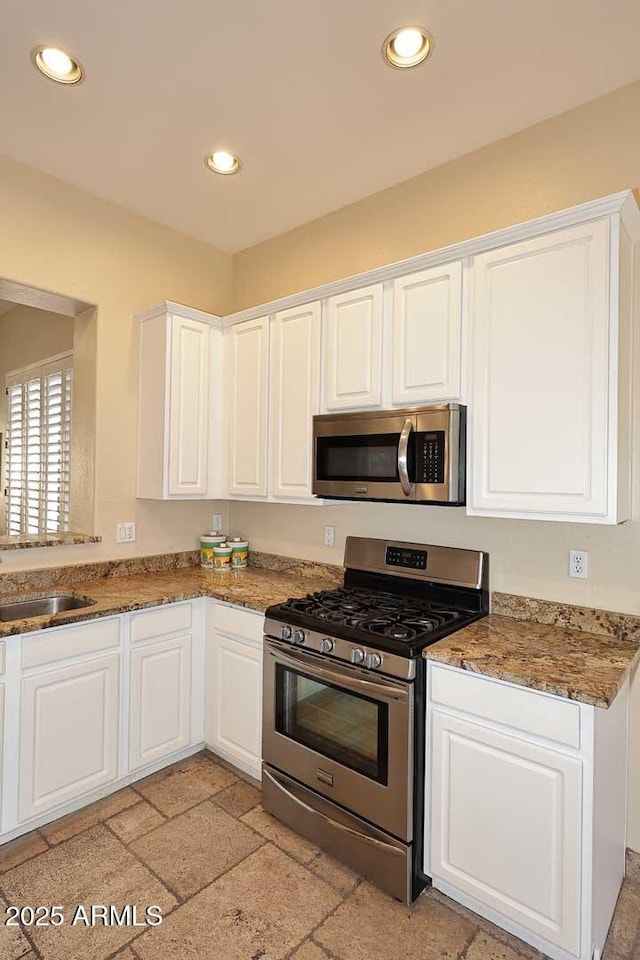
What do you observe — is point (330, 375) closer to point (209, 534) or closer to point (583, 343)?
point (583, 343)

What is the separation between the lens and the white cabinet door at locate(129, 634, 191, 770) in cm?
251

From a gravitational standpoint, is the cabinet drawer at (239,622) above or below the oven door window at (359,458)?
below

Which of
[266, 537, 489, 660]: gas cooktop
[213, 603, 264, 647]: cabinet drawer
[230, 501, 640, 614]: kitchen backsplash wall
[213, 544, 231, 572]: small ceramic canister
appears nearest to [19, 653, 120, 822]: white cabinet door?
[213, 603, 264, 647]: cabinet drawer

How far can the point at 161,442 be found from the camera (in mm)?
3010

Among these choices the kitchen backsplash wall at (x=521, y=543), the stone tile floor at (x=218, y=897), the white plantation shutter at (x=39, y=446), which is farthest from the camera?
the white plantation shutter at (x=39, y=446)

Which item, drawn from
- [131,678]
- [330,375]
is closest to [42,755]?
[131,678]

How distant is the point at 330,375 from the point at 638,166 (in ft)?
4.84

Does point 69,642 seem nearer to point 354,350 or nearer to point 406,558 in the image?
point 406,558

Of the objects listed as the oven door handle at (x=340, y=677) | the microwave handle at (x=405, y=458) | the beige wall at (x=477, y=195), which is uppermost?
the beige wall at (x=477, y=195)

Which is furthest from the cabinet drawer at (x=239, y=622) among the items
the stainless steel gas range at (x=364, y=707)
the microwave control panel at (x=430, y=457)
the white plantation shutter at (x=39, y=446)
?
the white plantation shutter at (x=39, y=446)

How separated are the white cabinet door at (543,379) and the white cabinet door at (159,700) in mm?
1617

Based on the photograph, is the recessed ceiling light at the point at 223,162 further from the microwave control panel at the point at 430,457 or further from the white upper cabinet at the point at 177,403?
the microwave control panel at the point at 430,457

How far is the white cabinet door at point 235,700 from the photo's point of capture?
249 centimetres

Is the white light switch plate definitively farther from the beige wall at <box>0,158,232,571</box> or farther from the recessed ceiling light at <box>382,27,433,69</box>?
the recessed ceiling light at <box>382,27,433,69</box>
